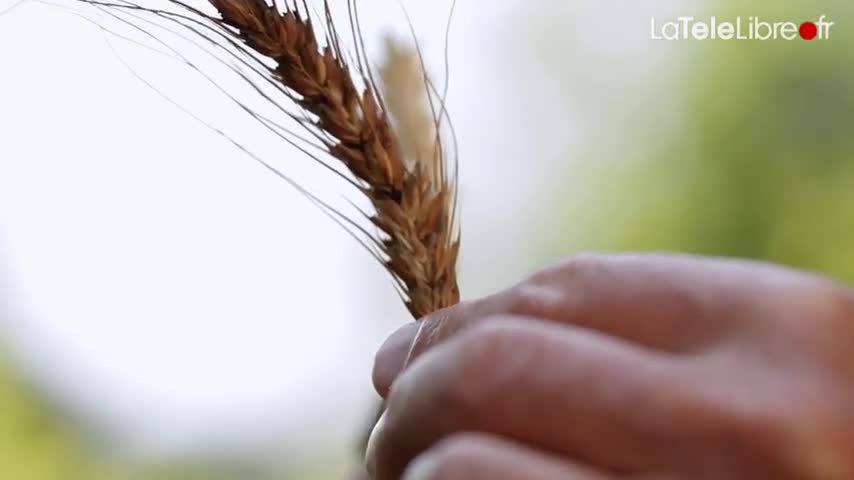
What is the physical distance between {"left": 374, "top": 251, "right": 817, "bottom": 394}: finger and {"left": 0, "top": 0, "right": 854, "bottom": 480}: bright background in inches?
31.7

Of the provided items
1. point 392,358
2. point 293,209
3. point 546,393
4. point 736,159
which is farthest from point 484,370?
point 736,159

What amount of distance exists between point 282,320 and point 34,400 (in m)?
0.38

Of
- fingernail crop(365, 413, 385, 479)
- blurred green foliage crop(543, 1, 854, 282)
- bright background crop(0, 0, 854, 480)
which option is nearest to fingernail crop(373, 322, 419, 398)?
fingernail crop(365, 413, 385, 479)

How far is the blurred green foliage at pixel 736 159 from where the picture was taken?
134cm

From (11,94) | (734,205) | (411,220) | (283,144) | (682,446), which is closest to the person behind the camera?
(682,446)

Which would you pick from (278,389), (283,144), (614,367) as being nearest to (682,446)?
(614,367)

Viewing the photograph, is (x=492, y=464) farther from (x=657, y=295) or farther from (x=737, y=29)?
(x=737, y=29)

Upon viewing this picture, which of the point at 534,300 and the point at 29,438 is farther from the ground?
the point at 534,300

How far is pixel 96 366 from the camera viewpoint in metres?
1.29

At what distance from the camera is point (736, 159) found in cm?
137

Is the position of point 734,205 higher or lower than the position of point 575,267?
lower

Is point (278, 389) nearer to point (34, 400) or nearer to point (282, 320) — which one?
point (282, 320)

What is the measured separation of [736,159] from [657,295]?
1067 mm

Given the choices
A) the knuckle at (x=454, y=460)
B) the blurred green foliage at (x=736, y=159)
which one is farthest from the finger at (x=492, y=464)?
the blurred green foliage at (x=736, y=159)
